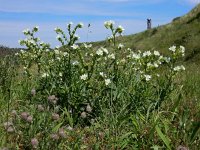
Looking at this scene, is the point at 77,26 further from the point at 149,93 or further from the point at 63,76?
the point at 149,93

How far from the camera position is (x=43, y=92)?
8.25 meters

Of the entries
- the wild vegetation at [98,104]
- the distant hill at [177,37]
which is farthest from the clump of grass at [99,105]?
the distant hill at [177,37]

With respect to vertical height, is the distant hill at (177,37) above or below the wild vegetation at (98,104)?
above

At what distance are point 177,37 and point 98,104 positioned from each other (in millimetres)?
22814

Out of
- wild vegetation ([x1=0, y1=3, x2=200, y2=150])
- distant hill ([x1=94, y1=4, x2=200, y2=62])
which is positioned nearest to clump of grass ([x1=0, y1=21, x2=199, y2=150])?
wild vegetation ([x1=0, y1=3, x2=200, y2=150])

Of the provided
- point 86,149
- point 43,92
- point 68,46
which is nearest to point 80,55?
point 68,46

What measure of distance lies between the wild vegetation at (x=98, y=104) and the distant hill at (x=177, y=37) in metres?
16.7

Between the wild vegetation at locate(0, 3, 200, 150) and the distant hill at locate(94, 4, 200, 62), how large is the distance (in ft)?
54.7

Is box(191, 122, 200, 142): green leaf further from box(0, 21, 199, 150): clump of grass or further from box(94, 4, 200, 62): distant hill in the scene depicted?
box(94, 4, 200, 62): distant hill

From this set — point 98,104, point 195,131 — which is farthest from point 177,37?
point 195,131

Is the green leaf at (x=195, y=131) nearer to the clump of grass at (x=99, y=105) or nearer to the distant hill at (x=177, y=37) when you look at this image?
the clump of grass at (x=99, y=105)

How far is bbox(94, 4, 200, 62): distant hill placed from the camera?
26.5 metres

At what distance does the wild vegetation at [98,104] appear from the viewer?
5691 mm

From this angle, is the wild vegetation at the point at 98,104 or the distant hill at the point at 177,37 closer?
the wild vegetation at the point at 98,104
